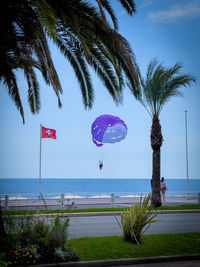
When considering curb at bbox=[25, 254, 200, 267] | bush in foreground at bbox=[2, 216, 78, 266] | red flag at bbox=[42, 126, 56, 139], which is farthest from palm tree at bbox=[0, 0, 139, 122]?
red flag at bbox=[42, 126, 56, 139]

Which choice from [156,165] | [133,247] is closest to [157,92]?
[156,165]

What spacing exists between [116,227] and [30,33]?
8.45m

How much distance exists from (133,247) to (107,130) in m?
17.1

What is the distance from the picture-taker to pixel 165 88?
2161 cm

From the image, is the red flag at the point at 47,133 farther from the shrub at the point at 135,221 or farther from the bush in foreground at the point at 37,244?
the bush in foreground at the point at 37,244

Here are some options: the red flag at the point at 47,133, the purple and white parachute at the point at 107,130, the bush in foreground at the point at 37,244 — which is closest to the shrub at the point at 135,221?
the bush in foreground at the point at 37,244

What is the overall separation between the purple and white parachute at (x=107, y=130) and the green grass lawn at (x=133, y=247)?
1460 cm

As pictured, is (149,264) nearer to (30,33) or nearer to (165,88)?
(30,33)

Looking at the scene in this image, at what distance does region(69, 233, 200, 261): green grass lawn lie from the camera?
304 inches

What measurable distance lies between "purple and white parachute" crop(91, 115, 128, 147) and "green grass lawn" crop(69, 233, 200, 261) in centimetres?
1460

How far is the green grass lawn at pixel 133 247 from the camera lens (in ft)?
25.3

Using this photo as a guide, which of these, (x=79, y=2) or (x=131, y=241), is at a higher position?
(x=79, y=2)

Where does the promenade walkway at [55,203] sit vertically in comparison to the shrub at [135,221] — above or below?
below

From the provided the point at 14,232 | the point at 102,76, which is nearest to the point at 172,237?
the point at 14,232
